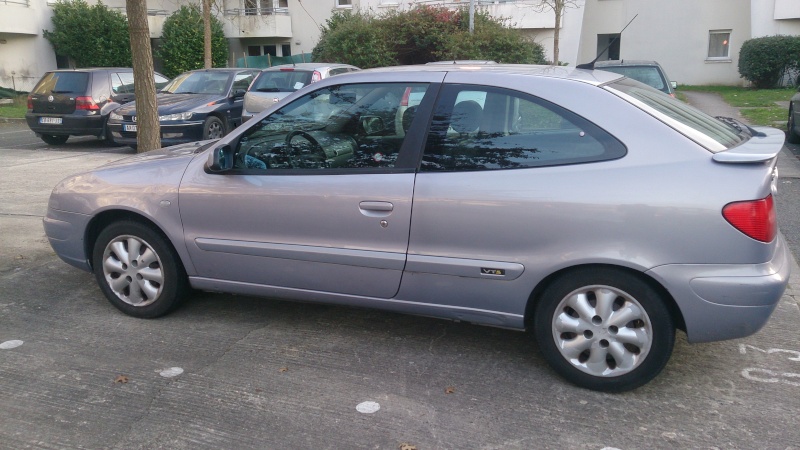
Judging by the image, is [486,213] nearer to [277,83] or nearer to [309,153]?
[309,153]

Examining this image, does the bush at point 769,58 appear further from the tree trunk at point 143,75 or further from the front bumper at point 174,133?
the tree trunk at point 143,75

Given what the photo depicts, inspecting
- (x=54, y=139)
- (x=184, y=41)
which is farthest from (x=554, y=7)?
(x=184, y=41)

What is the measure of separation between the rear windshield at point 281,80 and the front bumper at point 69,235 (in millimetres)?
8116

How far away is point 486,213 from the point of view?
12.7 ft

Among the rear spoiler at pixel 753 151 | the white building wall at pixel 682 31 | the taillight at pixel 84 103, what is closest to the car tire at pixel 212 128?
the taillight at pixel 84 103

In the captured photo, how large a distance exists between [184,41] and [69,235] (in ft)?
85.2

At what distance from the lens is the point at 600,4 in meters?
29.0

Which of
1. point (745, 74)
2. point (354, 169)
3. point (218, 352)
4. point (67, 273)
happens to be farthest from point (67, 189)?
point (745, 74)

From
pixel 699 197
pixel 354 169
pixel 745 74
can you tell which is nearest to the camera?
pixel 699 197

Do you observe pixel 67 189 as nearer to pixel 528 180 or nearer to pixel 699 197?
pixel 528 180

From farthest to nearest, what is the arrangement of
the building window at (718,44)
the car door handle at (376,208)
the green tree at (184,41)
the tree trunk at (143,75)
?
the green tree at (184,41) → the building window at (718,44) → the tree trunk at (143,75) → the car door handle at (376,208)

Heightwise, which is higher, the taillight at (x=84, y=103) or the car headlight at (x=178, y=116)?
the taillight at (x=84, y=103)

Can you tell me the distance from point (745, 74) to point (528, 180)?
24.6 m

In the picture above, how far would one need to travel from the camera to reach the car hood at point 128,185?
472 cm
